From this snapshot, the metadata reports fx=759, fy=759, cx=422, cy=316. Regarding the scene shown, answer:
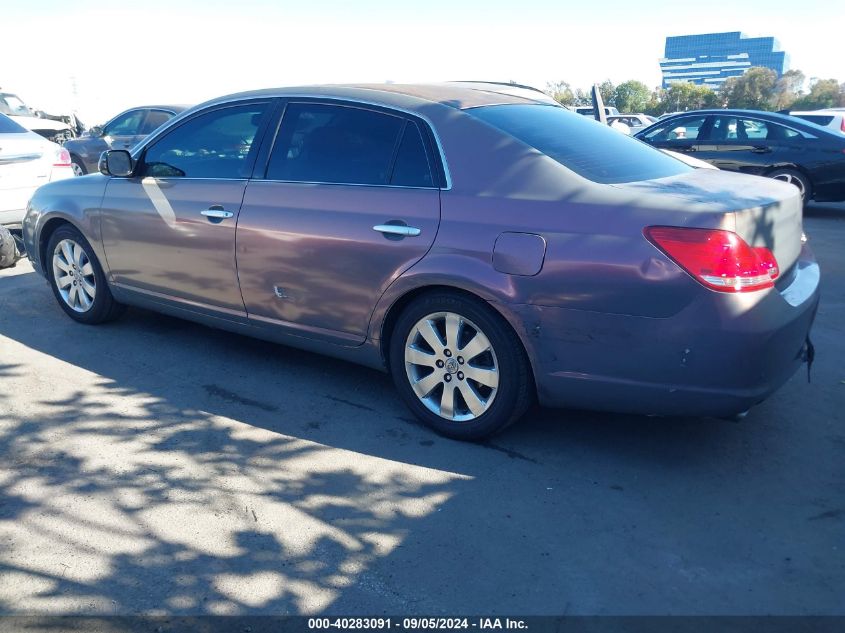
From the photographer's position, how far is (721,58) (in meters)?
191

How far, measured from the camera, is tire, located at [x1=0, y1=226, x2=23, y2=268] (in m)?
7.30

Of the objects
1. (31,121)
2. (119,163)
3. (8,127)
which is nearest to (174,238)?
(119,163)

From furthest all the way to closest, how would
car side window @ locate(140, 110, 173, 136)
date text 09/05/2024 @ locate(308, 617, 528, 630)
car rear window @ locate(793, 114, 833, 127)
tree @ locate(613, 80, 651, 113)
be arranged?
1. tree @ locate(613, 80, 651, 113)
2. car rear window @ locate(793, 114, 833, 127)
3. car side window @ locate(140, 110, 173, 136)
4. date text 09/05/2024 @ locate(308, 617, 528, 630)

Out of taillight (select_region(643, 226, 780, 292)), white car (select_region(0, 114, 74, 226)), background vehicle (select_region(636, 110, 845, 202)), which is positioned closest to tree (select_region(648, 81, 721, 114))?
background vehicle (select_region(636, 110, 845, 202))

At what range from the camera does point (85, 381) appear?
4605mm

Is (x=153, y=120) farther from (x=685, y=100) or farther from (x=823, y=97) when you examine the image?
(x=823, y=97)

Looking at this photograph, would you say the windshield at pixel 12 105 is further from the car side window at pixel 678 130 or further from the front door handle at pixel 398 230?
the front door handle at pixel 398 230

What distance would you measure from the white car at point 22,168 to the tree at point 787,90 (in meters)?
51.9

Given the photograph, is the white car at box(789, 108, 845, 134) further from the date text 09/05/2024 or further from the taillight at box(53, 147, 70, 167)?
the date text 09/05/2024

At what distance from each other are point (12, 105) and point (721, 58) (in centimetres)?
20165

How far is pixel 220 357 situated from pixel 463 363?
79.6 inches

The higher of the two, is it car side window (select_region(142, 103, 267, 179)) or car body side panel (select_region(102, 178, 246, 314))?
car side window (select_region(142, 103, 267, 179))

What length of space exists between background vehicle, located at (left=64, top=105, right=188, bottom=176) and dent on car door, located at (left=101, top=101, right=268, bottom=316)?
27.5 ft

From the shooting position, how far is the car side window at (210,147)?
4.56 m
